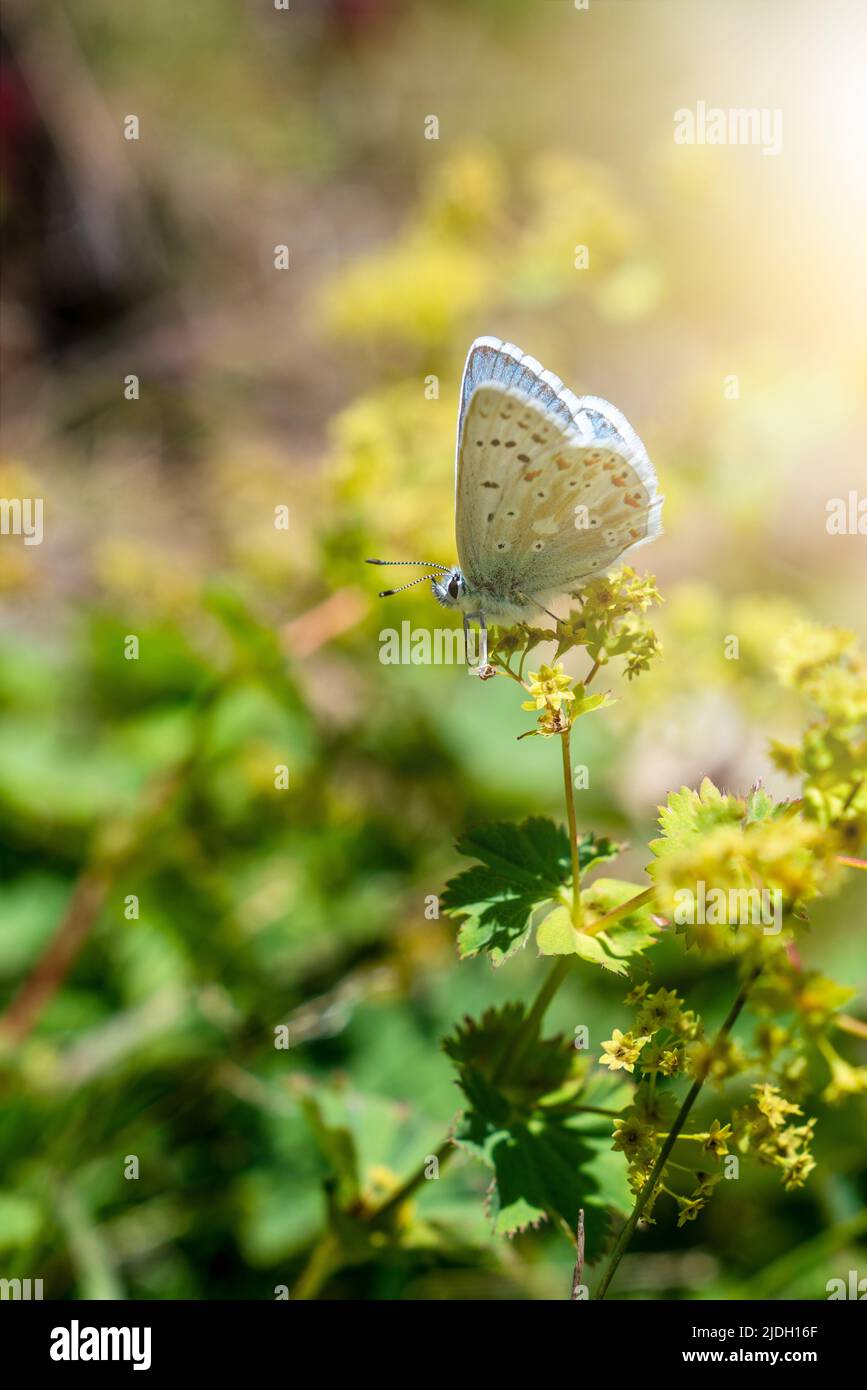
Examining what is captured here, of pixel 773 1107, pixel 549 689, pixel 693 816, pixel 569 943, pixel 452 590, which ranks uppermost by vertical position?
pixel 452 590

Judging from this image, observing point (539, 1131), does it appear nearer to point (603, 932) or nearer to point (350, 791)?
point (603, 932)

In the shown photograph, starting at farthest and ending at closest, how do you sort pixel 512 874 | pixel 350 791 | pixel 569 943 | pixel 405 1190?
pixel 350 791
pixel 405 1190
pixel 512 874
pixel 569 943

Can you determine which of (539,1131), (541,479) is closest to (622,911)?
(539,1131)

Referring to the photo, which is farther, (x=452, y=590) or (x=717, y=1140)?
(x=452, y=590)

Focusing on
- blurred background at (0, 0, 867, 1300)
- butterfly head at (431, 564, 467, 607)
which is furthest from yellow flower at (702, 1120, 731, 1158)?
butterfly head at (431, 564, 467, 607)

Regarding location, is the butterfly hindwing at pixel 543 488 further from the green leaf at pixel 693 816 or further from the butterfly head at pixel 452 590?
the green leaf at pixel 693 816

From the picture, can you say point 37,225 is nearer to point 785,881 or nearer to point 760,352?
point 760,352

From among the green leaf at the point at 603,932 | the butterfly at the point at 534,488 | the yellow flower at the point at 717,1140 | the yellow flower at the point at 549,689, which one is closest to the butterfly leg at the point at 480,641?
the butterfly at the point at 534,488

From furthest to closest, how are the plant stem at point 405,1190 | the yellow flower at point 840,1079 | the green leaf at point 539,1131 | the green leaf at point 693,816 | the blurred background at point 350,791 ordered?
the blurred background at point 350,791 < the plant stem at point 405,1190 < the green leaf at point 539,1131 < the green leaf at point 693,816 < the yellow flower at point 840,1079

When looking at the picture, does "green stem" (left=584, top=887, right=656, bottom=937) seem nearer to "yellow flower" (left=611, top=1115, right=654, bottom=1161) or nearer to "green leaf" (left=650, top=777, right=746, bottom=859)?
"green leaf" (left=650, top=777, right=746, bottom=859)
